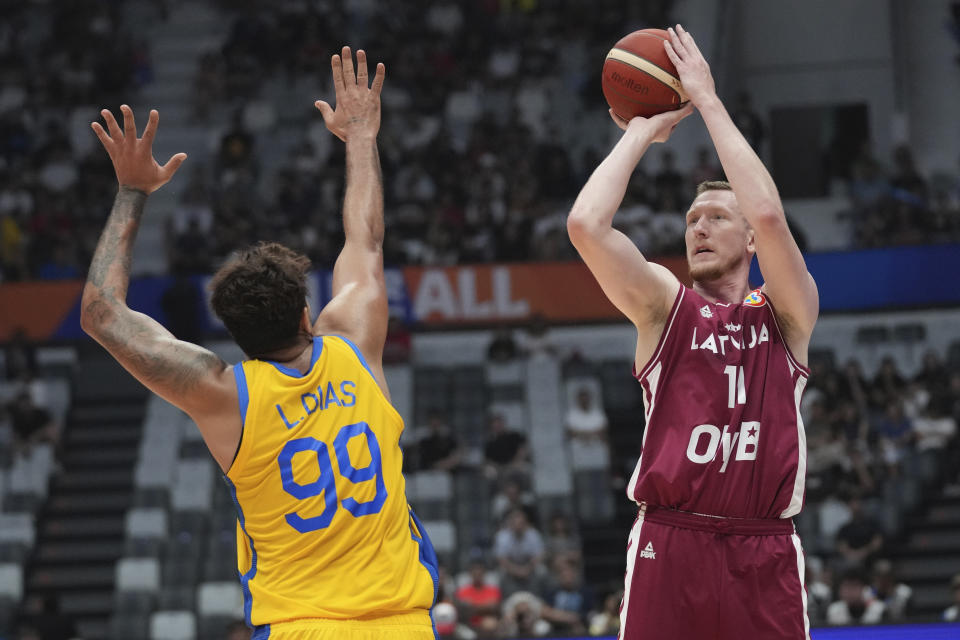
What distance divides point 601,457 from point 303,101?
26.6 feet

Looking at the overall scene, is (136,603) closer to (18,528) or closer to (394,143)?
(18,528)

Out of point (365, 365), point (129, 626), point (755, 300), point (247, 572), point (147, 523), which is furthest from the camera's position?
point (147, 523)

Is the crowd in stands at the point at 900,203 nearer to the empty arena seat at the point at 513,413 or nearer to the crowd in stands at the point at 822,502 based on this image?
the crowd in stands at the point at 822,502

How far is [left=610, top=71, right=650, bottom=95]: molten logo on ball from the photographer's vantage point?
3.98m

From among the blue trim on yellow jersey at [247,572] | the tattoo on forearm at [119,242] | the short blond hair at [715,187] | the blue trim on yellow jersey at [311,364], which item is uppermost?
the short blond hair at [715,187]

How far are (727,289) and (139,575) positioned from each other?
31.8 ft

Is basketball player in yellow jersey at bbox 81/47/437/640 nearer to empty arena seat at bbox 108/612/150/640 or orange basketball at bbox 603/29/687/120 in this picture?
orange basketball at bbox 603/29/687/120

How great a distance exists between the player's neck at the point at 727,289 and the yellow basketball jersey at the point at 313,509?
1.26 metres

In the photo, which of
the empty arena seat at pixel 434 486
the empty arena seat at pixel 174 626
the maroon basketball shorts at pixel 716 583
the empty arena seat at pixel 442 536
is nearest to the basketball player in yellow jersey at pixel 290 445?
the maroon basketball shorts at pixel 716 583

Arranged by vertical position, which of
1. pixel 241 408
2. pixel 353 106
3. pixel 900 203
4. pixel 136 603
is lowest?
pixel 136 603

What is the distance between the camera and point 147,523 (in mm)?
13086

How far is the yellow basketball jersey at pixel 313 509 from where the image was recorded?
3281 millimetres

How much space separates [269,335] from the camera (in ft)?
11.1

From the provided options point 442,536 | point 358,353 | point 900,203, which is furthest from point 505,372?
point 358,353
